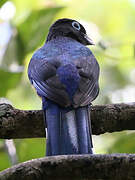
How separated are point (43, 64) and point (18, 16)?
8.15 ft

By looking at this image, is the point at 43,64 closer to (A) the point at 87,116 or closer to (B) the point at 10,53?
(A) the point at 87,116

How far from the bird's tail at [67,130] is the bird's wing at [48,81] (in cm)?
7

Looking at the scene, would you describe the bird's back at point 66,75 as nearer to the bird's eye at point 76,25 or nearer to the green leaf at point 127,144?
the green leaf at point 127,144

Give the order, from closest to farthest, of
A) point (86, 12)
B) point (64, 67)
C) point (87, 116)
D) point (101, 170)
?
point (101, 170), point (87, 116), point (64, 67), point (86, 12)

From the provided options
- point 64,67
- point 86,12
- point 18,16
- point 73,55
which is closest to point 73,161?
point 64,67

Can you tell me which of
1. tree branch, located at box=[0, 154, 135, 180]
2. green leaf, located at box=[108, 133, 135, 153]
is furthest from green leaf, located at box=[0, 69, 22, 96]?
tree branch, located at box=[0, 154, 135, 180]

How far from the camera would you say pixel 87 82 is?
167 inches

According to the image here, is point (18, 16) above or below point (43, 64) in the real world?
above

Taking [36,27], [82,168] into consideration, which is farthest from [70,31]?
[82,168]

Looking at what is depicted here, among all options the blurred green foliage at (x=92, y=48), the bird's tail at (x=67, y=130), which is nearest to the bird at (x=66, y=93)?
the bird's tail at (x=67, y=130)

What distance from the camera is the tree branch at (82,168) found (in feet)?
10.0

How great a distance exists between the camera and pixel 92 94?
4.15 metres

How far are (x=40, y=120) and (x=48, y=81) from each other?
0.35 meters

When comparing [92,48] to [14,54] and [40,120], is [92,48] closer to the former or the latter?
[14,54]
